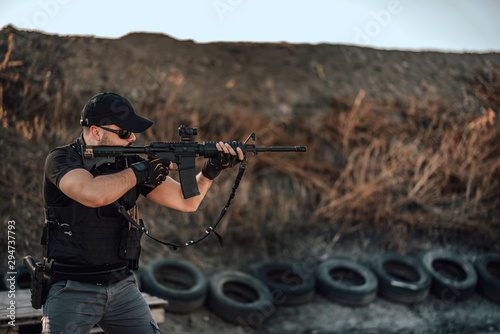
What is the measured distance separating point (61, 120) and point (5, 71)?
1324mm

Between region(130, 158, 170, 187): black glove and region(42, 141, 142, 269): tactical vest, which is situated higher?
region(130, 158, 170, 187): black glove

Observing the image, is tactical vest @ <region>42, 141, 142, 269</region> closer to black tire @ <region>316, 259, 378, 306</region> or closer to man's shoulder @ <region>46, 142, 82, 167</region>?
man's shoulder @ <region>46, 142, 82, 167</region>

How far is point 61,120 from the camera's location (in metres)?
8.41

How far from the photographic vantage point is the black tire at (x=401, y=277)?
7023mm

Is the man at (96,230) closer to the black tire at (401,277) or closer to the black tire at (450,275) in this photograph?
the black tire at (401,277)

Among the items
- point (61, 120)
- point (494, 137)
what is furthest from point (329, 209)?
point (61, 120)

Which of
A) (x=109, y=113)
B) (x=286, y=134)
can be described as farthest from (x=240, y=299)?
(x=286, y=134)

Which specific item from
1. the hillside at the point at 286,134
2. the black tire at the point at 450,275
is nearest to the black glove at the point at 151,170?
the hillside at the point at 286,134

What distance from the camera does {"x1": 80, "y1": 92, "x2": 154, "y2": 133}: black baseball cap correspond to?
2975mm

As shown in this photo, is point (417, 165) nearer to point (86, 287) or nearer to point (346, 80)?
point (346, 80)

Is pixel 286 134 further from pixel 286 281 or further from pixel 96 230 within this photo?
pixel 96 230

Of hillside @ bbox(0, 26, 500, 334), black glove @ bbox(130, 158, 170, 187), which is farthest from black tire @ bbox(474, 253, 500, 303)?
black glove @ bbox(130, 158, 170, 187)

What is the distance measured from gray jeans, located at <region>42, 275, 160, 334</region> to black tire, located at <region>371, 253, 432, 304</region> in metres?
5.03

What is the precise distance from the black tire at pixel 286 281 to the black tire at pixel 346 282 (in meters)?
0.22
